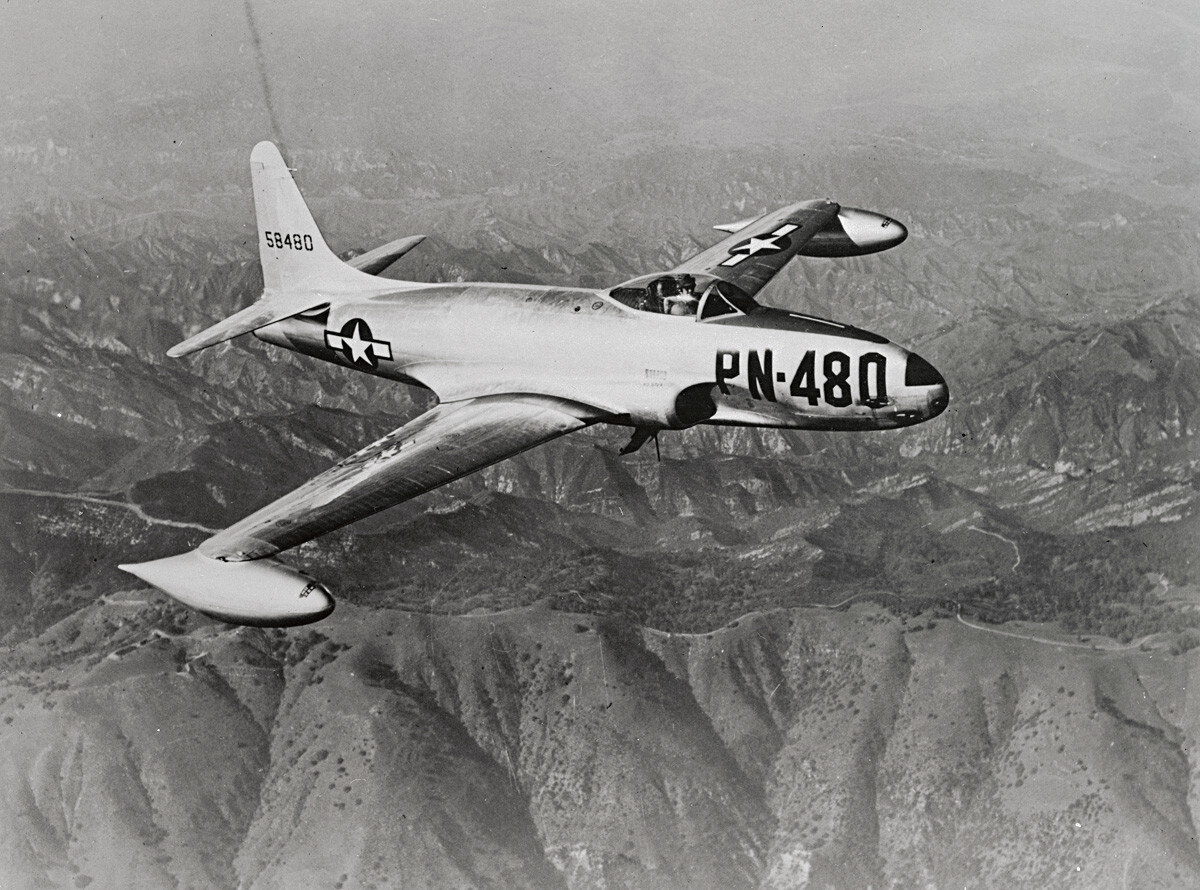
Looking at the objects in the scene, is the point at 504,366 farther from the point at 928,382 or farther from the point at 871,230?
the point at 871,230

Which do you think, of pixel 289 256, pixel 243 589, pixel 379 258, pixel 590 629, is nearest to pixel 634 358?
pixel 243 589

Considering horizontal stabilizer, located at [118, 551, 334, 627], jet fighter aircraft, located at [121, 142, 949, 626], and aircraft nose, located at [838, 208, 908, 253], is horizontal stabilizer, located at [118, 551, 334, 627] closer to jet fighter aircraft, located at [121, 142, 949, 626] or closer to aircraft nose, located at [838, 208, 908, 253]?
jet fighter aircraft, located at [121, 142, 949, 626]

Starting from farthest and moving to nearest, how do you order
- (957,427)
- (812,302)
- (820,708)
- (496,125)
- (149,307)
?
(812,302) → (957,427) → (149,307) → (496,125) → (820,708)

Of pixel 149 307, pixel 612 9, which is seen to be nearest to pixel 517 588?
pixel 612 9

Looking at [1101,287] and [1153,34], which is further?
[1101,287]

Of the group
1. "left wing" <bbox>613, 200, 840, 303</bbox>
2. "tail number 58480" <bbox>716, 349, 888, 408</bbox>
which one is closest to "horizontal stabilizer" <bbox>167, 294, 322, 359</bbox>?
"left wing" <bbox>613, 200, 840, 303</bbox>

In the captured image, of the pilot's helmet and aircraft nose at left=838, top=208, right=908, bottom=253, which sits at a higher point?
the pilot's helmet

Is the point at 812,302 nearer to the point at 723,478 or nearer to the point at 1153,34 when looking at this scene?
the point at 723,478
